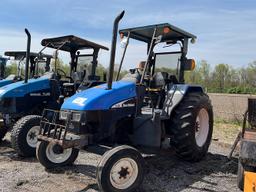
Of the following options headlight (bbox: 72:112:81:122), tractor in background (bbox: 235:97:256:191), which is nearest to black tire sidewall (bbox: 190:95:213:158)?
tractor in background (bbox: 235:97:256:191)

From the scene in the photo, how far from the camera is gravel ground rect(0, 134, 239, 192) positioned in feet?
15.4

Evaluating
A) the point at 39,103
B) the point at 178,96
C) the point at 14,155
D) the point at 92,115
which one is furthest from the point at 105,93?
the point at 39,103

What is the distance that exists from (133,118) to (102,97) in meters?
0.75

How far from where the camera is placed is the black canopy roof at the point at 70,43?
7799 millimetres

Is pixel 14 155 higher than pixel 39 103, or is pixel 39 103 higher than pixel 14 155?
pixel 39 103

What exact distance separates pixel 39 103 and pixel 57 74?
32.5 inches

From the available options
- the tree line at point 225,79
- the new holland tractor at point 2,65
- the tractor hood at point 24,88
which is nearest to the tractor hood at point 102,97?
the tractor hood at point 24,88

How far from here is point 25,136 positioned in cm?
636

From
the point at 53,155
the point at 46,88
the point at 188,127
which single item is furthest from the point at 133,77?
the point at 46,88

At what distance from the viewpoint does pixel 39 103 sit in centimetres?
780

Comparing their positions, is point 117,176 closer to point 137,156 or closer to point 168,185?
point 137,156

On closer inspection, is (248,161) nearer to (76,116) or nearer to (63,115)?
(76,116)

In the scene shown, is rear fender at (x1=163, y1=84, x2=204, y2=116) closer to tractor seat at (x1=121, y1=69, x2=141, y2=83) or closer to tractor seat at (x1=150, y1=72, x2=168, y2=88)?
tractor seat at (x1=150, y1=72, x2=168, y2=88)

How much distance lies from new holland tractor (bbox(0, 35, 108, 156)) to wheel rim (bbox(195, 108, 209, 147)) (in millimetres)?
2591
